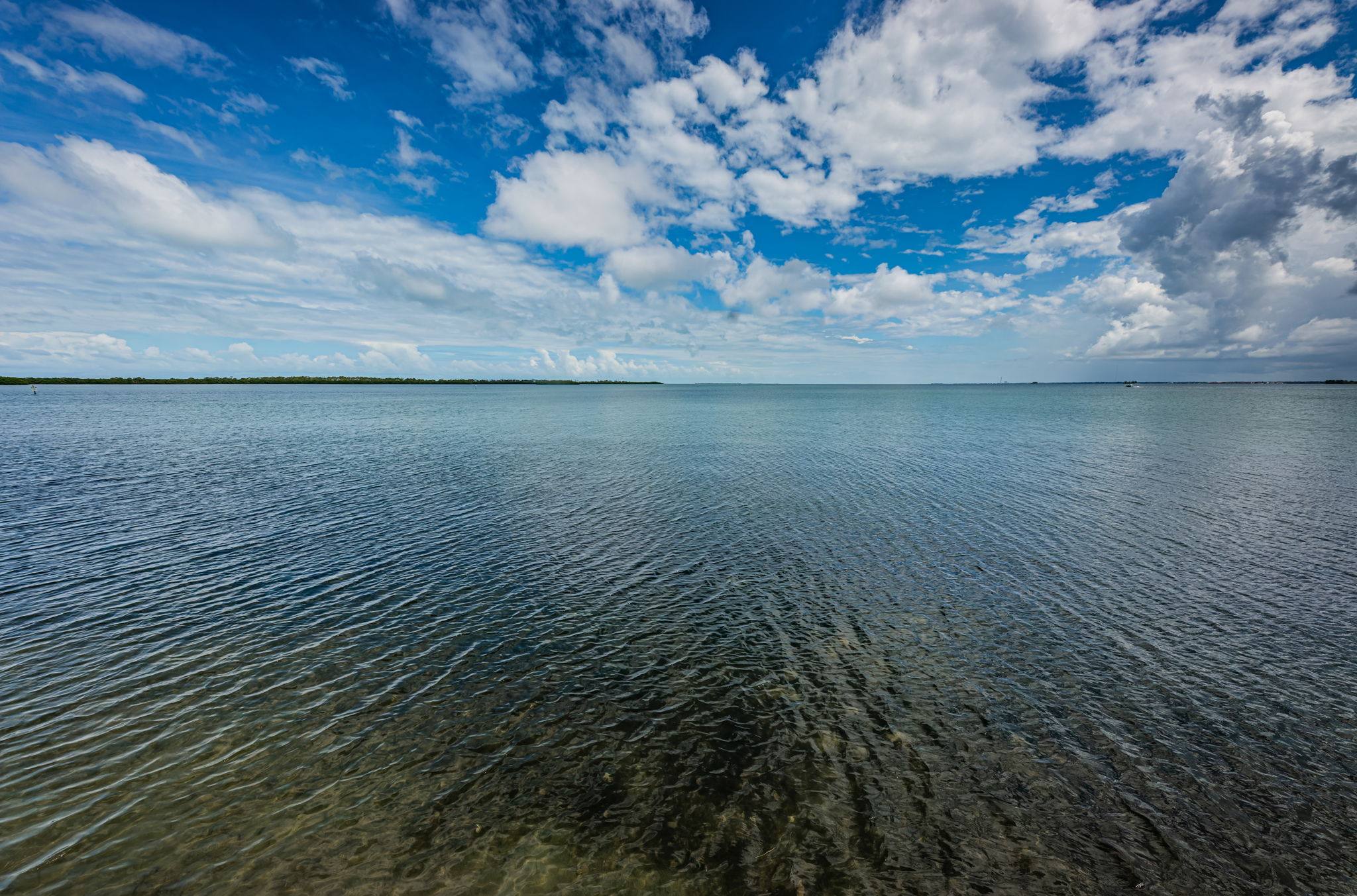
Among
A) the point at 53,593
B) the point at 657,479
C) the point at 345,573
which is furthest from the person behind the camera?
the point at 657,479

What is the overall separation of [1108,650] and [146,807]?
1010 inches

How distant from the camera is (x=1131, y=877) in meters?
9.84

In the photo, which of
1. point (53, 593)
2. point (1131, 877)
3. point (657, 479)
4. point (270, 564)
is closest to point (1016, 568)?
point (1131, 877)

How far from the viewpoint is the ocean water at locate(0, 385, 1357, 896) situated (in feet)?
33.2

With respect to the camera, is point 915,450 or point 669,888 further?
point 915,450

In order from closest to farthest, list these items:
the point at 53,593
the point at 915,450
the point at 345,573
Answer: the point at 53,593, the point at 345,573, the point at 915,450

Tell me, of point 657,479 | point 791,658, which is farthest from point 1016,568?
point 657,479

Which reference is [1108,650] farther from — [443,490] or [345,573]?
[443,490]

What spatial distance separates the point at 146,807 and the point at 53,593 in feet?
54.7

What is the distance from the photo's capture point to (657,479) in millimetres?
45406

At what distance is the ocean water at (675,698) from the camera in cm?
1012

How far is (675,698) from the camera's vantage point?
1495 centimetres

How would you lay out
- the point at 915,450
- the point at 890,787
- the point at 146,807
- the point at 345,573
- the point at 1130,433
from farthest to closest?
1. the point at 1130,433
2. the point at 915,450
3. the point at 345,573
4. the point at 890,787
5. the point at 146,807

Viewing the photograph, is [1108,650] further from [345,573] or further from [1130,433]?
[1130,433]
